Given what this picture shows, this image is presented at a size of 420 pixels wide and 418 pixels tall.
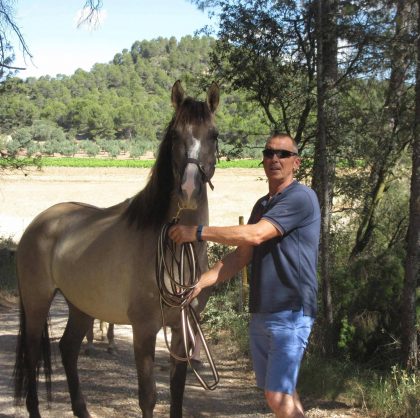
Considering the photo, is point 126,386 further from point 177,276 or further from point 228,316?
point 228,316

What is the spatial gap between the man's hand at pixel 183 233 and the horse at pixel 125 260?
0.40 ft

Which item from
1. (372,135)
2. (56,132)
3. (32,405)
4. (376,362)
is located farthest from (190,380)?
(56,132)

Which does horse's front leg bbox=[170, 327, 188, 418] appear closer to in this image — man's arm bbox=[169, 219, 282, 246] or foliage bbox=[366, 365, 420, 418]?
man's arm bbox=[169, 219, 282, 246]

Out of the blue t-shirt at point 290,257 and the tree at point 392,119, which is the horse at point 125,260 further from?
the tree at point 392,119

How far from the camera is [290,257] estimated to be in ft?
8.73

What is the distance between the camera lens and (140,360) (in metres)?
3.33

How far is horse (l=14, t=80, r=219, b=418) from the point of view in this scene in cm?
301

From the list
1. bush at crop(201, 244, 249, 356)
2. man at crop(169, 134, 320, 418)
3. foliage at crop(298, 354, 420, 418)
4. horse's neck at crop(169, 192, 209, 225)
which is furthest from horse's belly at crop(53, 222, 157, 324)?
bush at crop(201, 244, 249, 356)

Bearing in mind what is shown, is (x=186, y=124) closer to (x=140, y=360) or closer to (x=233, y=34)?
(x=140, y=360)

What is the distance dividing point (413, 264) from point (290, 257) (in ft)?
7.69

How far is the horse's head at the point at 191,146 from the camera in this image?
2785 millimetres

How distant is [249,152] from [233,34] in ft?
5.95

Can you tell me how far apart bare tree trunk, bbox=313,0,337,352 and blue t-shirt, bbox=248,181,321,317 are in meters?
2.74

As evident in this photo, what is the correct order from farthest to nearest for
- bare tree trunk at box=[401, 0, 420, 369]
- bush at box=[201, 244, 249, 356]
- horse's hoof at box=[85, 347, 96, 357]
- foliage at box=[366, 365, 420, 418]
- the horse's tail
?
bush at box=[201, 244, 249, 356], horse's hoof at box=[85, 347, 96, 357], bare tree trunk at box=[401, 0, 420, 369], the horse's tail, foliage at box=[366, 365, 420, 418]
